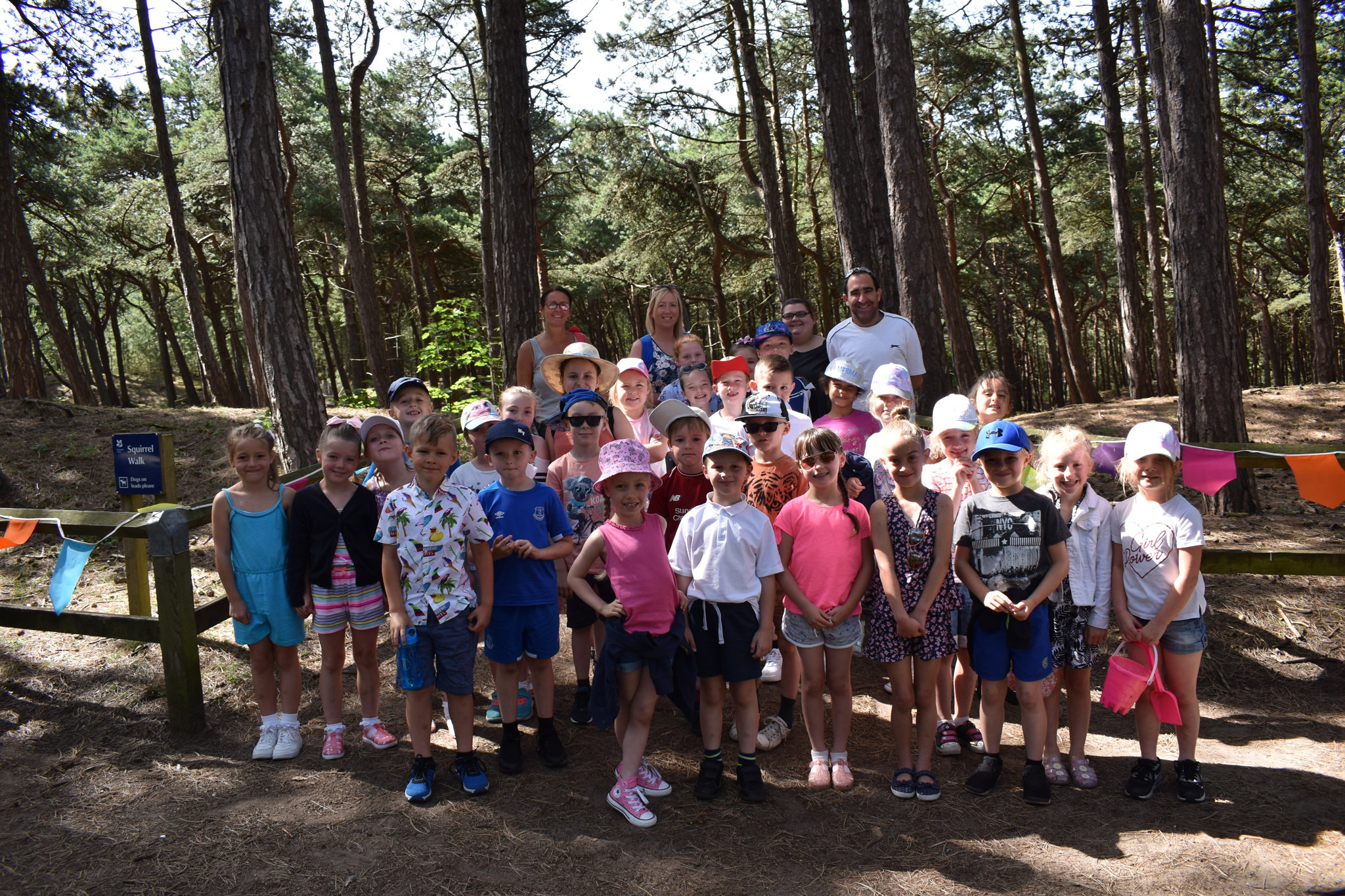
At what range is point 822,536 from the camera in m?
3.92

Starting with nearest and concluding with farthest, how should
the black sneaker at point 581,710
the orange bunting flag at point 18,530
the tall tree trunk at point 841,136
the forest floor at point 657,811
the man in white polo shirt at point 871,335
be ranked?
the forest floor at point 657,811 < the black sneaker at point 581,710 < the orange bunting flag at point 18,530 < the man in white polo shirt at point 871,335 < the tall tree trunk at point 841,136

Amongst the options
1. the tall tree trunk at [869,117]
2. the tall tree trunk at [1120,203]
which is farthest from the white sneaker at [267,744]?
the tall tree trunk at [1120,203]

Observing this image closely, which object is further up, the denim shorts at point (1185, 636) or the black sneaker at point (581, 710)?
the denim shorts at point (1185, 636)

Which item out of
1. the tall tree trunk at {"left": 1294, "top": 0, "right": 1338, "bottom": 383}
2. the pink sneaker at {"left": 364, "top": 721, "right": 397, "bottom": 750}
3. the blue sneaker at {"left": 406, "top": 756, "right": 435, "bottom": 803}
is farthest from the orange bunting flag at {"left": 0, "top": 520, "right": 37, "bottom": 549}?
the tall tree trunk at {"left": 1294, "top": 0, "right": 1338, "bottom": 383}

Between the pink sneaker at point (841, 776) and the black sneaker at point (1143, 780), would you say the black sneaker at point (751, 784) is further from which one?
the black sneaker at point (1143, 780)

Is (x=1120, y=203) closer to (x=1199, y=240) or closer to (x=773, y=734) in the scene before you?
(x=1199, y=240)

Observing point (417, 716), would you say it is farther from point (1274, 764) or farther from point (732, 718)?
point (1274, 764)

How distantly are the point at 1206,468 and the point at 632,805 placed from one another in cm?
395

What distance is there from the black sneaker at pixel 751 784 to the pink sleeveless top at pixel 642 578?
79 cm

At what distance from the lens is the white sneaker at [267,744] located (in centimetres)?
438

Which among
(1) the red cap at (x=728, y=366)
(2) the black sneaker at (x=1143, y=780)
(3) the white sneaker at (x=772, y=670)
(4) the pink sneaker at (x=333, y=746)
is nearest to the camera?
(2) the black sneaker at (x=1143, y=780)

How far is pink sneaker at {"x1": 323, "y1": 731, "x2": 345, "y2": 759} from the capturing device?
436 cm

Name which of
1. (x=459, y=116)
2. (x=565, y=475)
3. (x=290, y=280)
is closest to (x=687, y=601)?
(x=565, y=475)

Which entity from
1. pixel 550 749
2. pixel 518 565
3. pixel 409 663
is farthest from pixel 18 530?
pixel 550 749
